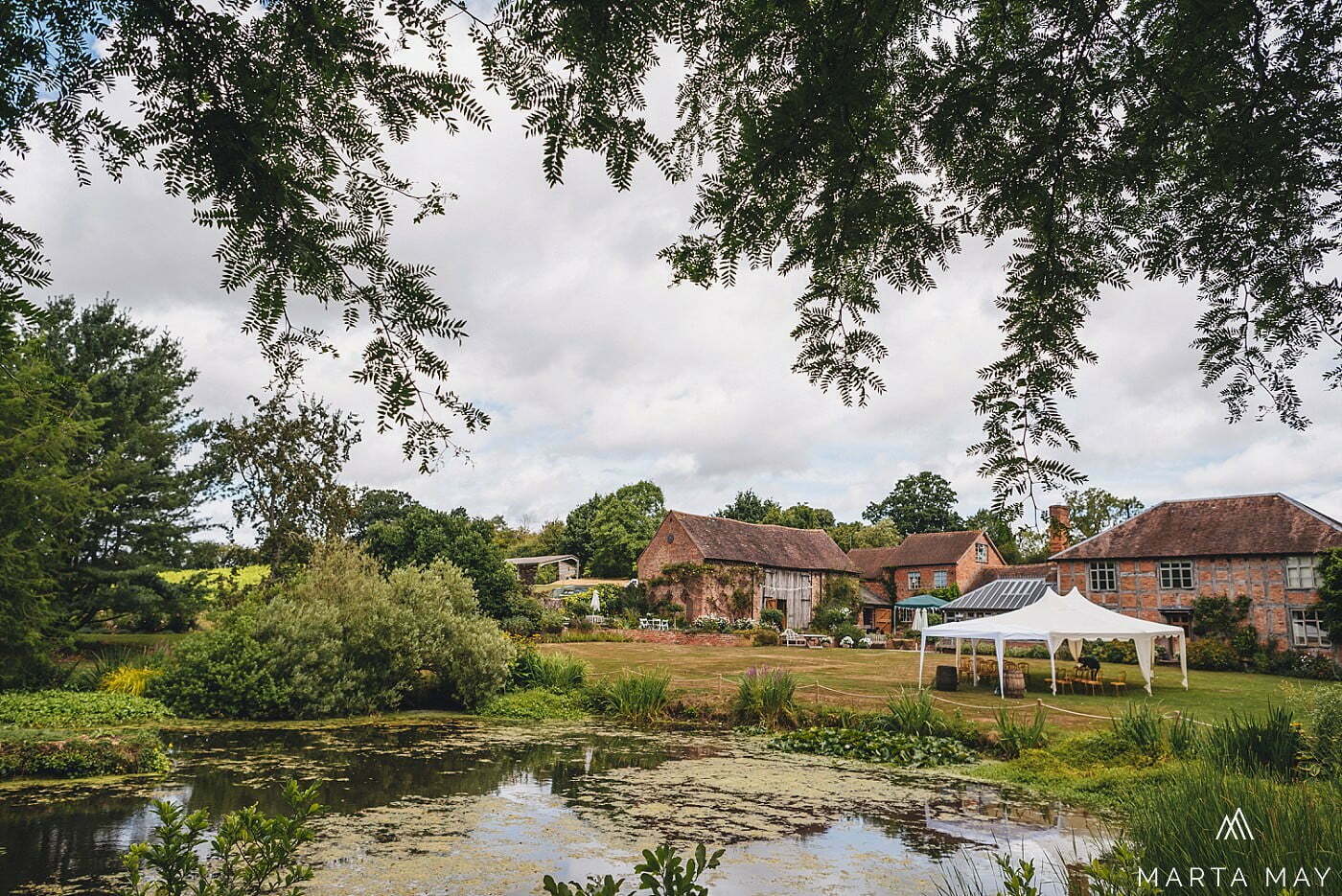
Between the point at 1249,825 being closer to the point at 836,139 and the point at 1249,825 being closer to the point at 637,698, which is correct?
the point at 836,139

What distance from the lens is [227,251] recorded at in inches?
109

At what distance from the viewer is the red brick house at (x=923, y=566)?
4628 cm

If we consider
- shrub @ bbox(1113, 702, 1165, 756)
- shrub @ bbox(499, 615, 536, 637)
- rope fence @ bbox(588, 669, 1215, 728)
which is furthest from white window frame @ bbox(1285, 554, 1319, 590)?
shrub @ bbox(499, 615, 536, 637)

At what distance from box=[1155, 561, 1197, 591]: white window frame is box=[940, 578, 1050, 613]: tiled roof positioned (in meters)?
5.78

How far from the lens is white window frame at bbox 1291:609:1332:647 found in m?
28.4

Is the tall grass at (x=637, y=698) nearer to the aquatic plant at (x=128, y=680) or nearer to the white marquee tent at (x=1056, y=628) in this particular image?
the white marquee tent at (x=1056, y=628)

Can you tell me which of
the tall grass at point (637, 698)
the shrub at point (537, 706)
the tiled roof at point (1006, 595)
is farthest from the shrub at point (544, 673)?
the tiled roof at point (1006, 595)

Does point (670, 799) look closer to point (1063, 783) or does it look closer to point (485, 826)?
point (485, 826)

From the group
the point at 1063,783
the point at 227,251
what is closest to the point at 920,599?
the point at 1063,783

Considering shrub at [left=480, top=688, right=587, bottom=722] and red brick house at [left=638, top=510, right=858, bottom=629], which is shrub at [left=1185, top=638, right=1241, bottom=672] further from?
shrub at [left=480, top=688, right=587, bottom=722]

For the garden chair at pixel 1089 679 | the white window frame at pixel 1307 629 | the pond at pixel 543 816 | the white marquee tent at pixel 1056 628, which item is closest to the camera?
the pond at pixel 543 816

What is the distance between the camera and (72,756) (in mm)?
10375

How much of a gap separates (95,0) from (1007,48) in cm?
380

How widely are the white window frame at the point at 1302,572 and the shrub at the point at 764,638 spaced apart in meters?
19.9
